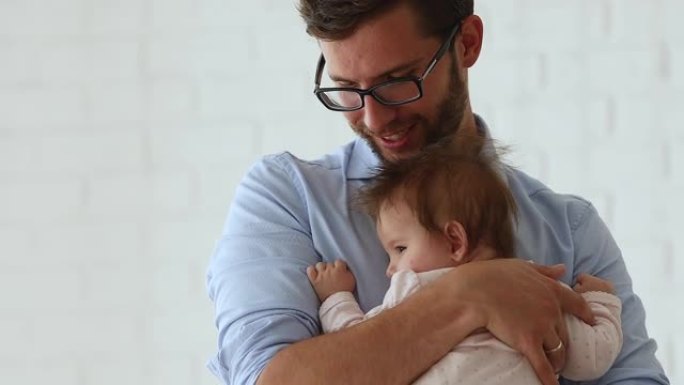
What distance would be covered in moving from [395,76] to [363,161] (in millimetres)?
163

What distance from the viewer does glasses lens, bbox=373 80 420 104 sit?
2125 mm

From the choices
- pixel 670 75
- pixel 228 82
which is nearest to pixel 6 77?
pixel 228 82

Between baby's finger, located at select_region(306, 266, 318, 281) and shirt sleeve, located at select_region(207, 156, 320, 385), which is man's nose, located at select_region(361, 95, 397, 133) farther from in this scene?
baby's finger, located at select_region(306, 266, 318, 281)

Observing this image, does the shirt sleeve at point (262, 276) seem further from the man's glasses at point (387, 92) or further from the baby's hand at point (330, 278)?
the man's glasses at point (387, 92)

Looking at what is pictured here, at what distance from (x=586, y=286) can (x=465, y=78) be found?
50cm

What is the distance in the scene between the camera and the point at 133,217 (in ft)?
10.5

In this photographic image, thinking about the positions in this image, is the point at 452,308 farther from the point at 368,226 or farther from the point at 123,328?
the point at 123,328

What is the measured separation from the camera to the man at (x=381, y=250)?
1.82 metres

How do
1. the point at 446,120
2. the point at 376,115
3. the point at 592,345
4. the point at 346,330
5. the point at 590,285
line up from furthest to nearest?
1. the point at 446,120
2. the point at 376,115
3. the point at 590,285
4. the point at 592,345
5. the point at 346,330

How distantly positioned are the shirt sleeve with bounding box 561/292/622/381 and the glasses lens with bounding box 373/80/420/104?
18.4 inches

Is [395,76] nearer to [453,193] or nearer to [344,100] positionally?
[344,100]

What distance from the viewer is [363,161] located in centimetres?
219

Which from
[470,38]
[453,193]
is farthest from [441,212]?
[470,38]

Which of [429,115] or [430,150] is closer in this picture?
[430,150]
